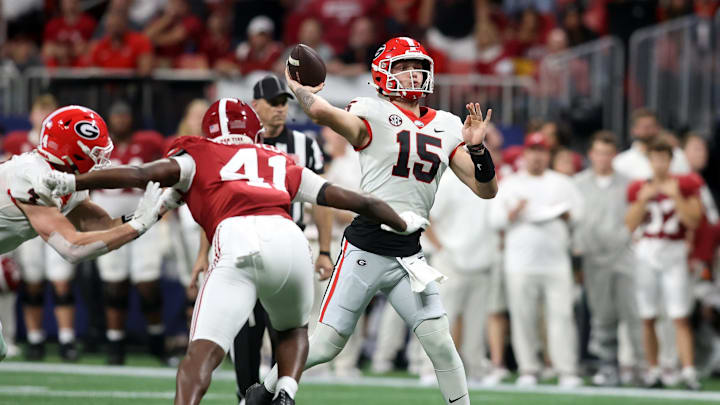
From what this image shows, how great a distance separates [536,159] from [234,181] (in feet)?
17.9

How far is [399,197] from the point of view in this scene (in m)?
6.39

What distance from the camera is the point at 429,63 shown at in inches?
257

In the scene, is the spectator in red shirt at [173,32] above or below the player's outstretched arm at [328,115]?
above

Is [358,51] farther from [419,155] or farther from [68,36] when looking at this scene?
[419,155]

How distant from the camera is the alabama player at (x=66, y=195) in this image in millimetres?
5941

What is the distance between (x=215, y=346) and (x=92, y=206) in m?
1.59

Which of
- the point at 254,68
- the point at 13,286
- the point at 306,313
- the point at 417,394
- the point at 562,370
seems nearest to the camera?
the point at 306,313

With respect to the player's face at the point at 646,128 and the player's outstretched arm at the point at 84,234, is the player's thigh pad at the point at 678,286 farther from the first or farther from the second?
the player's outstretched arm at the point at 84,234

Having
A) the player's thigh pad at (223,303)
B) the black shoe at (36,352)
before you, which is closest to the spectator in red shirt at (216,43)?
the black shoe at (36,352)

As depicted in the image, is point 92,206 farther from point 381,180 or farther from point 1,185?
point 381,180

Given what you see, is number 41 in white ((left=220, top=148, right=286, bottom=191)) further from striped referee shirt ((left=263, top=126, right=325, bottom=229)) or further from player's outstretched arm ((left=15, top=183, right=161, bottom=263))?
striped referee shirt ((left=263, top=126, right=325, bottom=229))

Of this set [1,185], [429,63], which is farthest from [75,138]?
[429,63]

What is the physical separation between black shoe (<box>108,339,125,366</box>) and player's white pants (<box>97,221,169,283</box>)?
59 centimetres

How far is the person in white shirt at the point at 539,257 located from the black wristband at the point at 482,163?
4.35 metres
